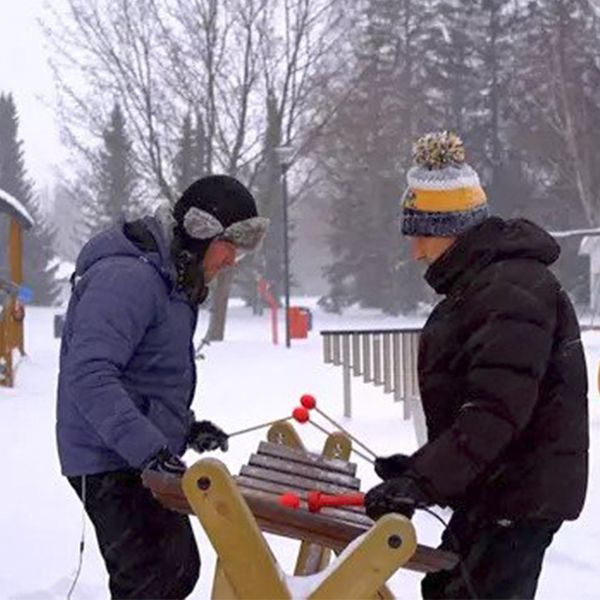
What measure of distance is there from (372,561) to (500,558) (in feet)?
1.03

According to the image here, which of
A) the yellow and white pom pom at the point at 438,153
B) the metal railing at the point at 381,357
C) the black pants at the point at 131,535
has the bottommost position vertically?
the metal railing at the point at 381,357

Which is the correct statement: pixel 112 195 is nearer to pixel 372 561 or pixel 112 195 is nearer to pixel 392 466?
pixel 392 466

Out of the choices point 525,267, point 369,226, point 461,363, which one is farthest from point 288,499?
point 369,226

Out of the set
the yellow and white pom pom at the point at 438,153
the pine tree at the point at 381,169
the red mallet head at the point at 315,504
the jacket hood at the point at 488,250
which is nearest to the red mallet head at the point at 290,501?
the red mallet head at the point at 315,504

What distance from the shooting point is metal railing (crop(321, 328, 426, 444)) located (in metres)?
9.25

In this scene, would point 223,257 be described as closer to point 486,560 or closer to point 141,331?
point 141,331

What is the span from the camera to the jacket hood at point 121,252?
3066 millimetres

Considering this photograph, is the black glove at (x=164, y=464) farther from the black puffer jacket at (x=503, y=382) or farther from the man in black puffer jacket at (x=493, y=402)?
the black puffer jacket at (x=503, y=382)

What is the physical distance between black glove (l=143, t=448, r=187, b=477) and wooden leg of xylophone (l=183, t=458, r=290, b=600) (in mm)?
184

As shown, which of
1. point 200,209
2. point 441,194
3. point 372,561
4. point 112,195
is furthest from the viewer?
point 112,195

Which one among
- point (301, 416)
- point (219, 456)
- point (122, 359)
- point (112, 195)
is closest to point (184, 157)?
point (112, 195)

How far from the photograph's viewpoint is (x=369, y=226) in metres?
45.0

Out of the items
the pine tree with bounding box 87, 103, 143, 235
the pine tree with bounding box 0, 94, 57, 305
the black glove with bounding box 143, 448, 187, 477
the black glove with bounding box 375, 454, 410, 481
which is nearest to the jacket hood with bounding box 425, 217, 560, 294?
the black glove with bounding box 375, 454, 410, 481

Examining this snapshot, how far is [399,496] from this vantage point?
2469 millimetres
